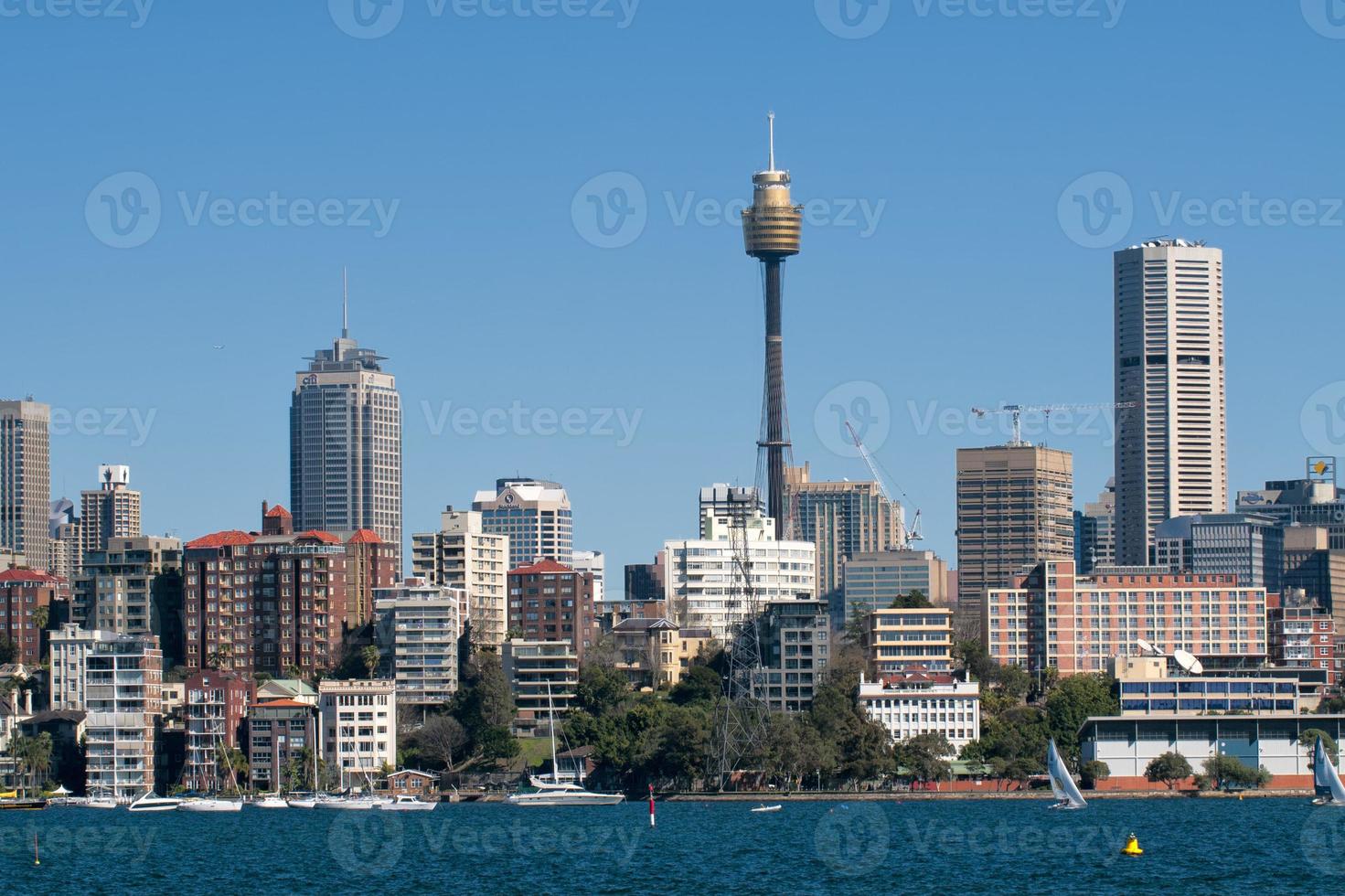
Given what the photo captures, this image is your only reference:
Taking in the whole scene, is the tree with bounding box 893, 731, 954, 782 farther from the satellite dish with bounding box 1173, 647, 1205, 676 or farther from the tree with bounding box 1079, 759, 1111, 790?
the satellite dish with bounding box 1173, 647, 1205, 676

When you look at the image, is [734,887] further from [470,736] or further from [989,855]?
[470,736]

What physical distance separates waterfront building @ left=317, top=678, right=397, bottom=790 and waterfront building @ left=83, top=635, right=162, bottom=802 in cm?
1261

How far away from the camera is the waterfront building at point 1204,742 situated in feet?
598

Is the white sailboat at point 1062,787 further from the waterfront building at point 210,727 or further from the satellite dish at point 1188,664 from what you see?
the waterfront building at point 210,727

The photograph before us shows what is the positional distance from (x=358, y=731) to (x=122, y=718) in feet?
55.9

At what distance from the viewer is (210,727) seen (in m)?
192

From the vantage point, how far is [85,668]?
19600 cm

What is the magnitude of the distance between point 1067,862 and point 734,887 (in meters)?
18.8

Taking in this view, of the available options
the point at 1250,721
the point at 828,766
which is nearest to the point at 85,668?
the point at 828,766

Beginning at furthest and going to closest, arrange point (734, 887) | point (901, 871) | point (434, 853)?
point (434, 853) < point (901, 871) < point (734, 887)

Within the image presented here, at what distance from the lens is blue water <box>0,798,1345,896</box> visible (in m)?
113

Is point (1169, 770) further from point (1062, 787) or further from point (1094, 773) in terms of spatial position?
point (1062, 787)

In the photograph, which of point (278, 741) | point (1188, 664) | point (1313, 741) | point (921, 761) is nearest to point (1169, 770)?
point (1313, 741)

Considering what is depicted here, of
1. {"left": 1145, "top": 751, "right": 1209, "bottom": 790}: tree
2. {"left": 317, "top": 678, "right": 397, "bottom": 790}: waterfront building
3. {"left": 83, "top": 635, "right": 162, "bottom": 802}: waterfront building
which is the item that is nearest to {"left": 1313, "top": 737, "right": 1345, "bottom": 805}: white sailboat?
{"left": 1145, "top": 751, "right": 1209, "bottom": 790}: tree
